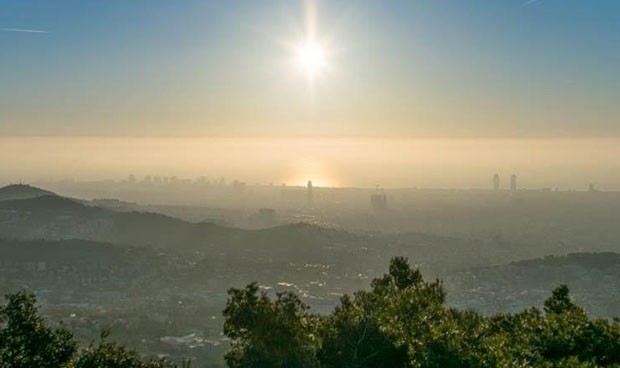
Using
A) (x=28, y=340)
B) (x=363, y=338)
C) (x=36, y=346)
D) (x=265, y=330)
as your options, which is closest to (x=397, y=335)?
(x=363, y=338)

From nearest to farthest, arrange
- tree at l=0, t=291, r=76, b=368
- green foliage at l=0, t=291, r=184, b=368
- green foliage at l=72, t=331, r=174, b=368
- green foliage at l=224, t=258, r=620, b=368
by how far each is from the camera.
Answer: green foliage at l=224, t=258, r=620, b=368, tree at l=0, t=291, r=76, b=368, green foliage at l=0, t=291, r=184, b=368, green foliage at l=72, t=331, r=174, b=368

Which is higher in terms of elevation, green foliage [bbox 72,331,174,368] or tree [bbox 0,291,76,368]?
tree [bbox 0,291,76,368]

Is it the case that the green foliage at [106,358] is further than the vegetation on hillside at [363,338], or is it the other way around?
the green foliage at [106,358]

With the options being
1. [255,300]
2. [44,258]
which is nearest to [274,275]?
[44,258]

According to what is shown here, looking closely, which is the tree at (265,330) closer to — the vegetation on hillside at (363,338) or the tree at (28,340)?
the vegetation on hillside at (363,338)

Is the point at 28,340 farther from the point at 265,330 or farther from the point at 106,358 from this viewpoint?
the point at 265,330

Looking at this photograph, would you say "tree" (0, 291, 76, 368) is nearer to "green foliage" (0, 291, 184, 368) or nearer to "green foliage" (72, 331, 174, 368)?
"green foliage" (0, 291, 184, 368)

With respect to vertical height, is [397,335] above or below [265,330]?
above

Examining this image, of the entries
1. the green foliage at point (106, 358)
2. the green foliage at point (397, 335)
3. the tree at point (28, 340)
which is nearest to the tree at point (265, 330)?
the green foliage at point (397, 335)

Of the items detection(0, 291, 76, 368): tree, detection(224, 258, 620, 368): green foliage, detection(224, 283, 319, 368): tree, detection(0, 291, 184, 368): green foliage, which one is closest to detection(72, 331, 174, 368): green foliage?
detection(0, 291, 184, 368): green foliage
